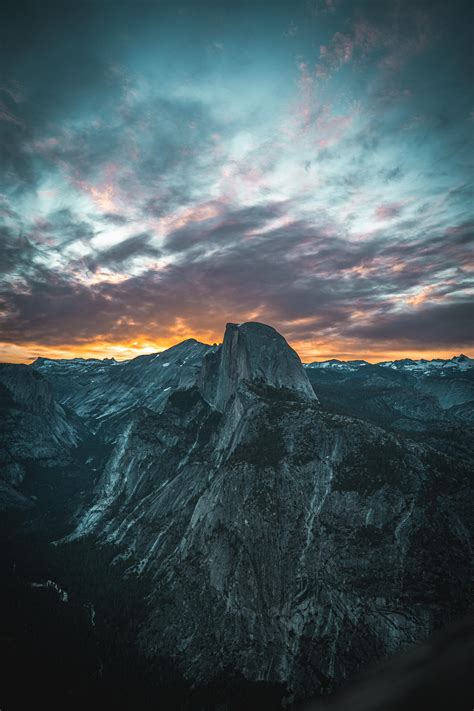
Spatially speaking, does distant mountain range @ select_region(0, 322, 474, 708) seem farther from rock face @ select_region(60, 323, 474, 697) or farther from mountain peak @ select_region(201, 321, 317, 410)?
mountain peak @ select_region(201, 321, 317, 410)

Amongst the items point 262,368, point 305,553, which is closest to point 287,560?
point 305,553

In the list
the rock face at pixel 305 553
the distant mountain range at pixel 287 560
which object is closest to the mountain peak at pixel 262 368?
the distant mountain range at pixel 287 560

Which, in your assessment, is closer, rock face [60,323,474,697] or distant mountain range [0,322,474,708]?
rock face [60,323,474,697]

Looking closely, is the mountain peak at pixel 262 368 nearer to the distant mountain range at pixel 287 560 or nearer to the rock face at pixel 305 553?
the distant mountain range at pixel 287 560

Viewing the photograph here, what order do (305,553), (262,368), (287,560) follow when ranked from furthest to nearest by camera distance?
(262,368)
(287,560)
(305,553)

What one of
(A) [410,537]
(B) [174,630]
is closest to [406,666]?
(A) [410,537]

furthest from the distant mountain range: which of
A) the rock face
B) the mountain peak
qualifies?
the mountain peak

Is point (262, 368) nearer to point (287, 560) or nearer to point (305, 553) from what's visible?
point (305, 553)

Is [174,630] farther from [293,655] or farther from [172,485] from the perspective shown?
[172,485]

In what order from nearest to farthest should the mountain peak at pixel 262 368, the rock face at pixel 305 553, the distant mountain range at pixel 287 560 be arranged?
the rock face at pixel 305 553, the distant mountain range at pixel 287 560, the mountain peak at pixel 262 368
